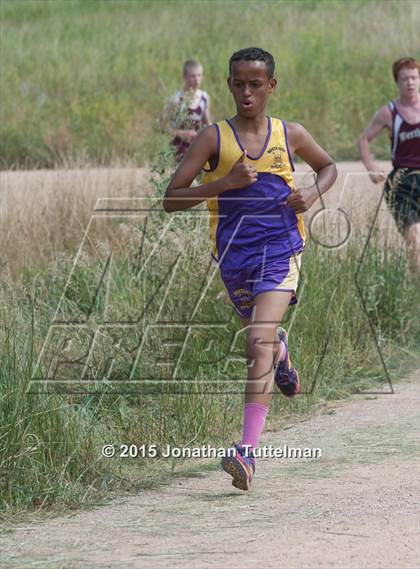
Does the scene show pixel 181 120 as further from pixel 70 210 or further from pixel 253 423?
pixel 253 423

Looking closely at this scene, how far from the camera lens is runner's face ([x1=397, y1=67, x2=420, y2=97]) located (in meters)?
9.45

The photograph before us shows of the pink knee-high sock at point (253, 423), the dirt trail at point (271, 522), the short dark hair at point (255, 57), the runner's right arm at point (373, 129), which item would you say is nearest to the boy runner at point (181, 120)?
the runner's right arm at point (373, 129)

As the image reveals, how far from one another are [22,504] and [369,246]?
4003 millimetres

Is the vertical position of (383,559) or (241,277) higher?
(241,277)

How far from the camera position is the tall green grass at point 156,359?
5520 mm

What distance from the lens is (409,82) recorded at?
31.0 feet

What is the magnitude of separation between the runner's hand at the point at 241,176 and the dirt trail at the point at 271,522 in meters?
1.35

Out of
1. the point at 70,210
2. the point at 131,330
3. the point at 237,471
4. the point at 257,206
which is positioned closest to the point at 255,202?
the point at 257,206

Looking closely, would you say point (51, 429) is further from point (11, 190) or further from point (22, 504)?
point (11, 190)

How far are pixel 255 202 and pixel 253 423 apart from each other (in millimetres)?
983

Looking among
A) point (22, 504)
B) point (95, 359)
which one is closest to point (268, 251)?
point (22, 504)

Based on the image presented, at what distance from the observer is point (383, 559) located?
4.44 meters

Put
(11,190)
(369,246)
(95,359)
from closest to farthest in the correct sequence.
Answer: (95,359), (369,246), (11,190)

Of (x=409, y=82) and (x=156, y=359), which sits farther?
(x=409, y=82)
